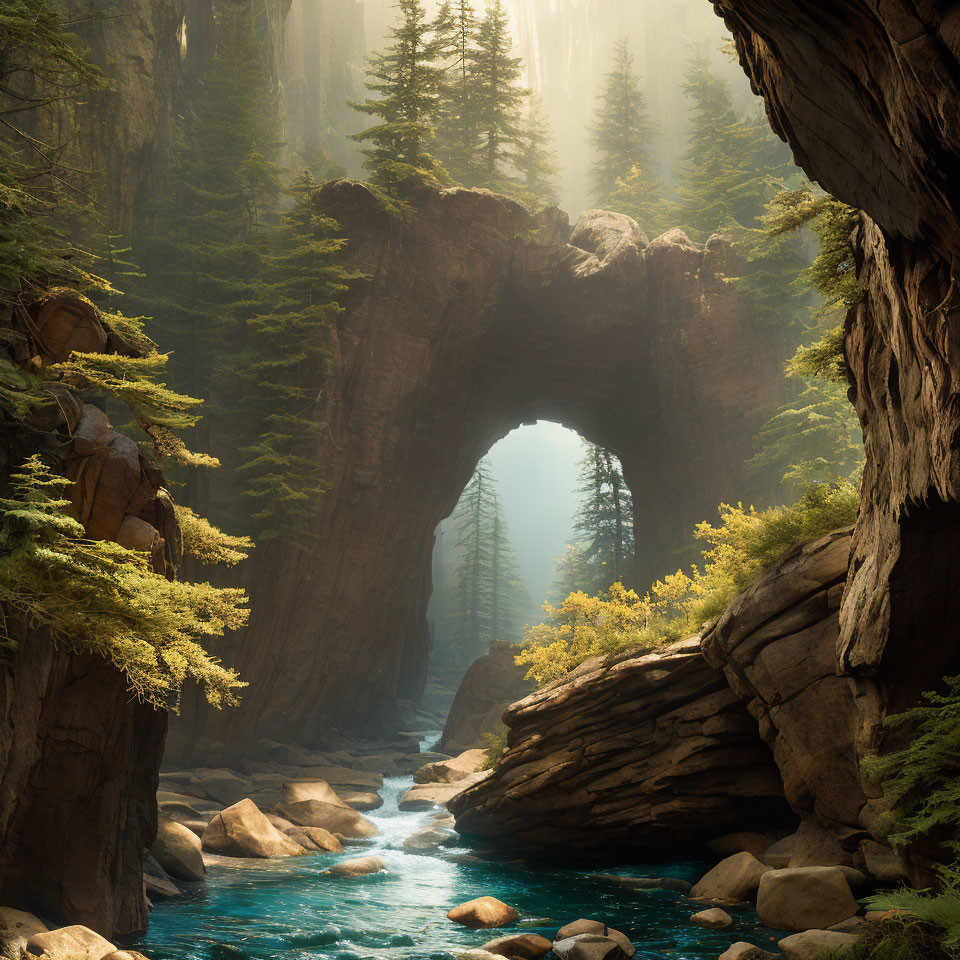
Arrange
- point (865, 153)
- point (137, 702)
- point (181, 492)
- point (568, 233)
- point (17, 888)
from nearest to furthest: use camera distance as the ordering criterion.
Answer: point (865, 153) < point (17, 888) < point (137, 702) < point (181, 492) < point (568, 233)

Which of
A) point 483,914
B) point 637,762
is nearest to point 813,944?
point 483,914

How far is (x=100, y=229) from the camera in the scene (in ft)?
63.9

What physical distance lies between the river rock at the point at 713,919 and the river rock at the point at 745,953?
1.64 meters

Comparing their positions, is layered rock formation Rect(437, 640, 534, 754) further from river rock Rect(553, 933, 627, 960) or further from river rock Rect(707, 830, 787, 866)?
river rock Rect(553, 933, 627, 960)

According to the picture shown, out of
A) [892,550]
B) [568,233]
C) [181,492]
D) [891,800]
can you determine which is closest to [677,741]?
[891,800]

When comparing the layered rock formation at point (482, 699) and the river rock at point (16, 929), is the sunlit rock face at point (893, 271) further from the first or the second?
the layered rock formation at point (482, 699)

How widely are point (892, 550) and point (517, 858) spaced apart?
1052cm

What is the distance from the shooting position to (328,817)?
16.9m

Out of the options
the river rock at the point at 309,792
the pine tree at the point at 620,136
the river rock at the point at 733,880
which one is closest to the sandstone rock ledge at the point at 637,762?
the river rock at the point at 733,880

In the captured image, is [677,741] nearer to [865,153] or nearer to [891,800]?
[891,800]

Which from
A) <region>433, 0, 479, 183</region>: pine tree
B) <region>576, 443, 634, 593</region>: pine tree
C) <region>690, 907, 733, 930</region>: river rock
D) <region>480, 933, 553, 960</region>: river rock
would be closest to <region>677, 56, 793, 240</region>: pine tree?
<region>433, 0, 479, 183</region>: pine tree

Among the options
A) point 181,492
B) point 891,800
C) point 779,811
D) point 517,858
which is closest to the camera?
point 891,800

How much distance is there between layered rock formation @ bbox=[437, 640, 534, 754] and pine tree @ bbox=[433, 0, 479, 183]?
19.2m

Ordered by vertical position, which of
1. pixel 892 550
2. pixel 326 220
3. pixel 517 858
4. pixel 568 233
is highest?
pixel 568 233
